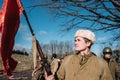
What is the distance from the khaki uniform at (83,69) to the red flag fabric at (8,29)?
0.76 m

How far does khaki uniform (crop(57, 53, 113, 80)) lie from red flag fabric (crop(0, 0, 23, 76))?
0.76 m

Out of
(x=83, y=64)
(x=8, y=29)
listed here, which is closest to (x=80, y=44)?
(x=83, y=64)

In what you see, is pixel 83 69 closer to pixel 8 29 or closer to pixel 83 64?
pixel 83 64

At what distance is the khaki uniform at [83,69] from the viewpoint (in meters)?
5.08

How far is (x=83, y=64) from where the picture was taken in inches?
203

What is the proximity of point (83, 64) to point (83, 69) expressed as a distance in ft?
0.25

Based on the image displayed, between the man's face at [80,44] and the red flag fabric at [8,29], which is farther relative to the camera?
the man's face at [80,44]

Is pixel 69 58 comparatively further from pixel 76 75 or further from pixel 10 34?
pixel 10 34

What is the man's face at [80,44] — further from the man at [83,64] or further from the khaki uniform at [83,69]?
the khaki uniform at [83,69]

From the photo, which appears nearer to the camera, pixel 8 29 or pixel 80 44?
pixel 8 29

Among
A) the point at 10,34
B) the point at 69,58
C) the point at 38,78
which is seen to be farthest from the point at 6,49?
the point at 38,78

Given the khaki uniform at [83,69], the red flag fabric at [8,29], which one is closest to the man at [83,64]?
the khaki uniform at [83,69]

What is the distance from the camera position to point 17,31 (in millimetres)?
4801

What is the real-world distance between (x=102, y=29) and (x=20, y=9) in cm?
699
